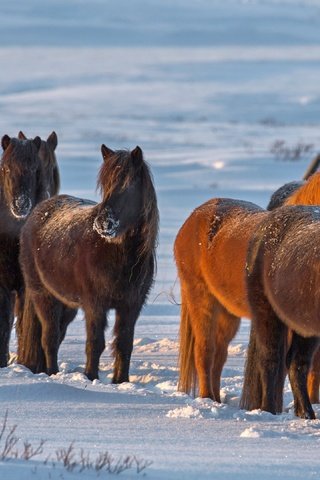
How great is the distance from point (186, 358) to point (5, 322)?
1.55 m

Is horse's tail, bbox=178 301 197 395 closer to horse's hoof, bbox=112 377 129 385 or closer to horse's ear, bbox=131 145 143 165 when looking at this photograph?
horse's hoof, bbox=112 377 129 385

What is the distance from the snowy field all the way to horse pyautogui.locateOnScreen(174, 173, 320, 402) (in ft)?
0.78

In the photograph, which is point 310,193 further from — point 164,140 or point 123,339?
point 164,140

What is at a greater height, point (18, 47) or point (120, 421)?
point (18, 47)

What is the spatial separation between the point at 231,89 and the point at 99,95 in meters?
6.51

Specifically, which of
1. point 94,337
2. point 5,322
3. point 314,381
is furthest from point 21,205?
point 314,381

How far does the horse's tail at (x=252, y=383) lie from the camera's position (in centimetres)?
695

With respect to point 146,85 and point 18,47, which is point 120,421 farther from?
point 18,47

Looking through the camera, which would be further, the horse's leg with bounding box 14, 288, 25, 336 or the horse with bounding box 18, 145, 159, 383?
the horse's leg with bounding box 14, 288, 25, 336

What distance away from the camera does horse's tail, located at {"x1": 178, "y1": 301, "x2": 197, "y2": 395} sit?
7.95m

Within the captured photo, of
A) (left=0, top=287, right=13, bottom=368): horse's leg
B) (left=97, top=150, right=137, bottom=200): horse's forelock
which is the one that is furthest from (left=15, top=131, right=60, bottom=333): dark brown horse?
(left=97, top=150, right=137, bottom=200): horse's forelock

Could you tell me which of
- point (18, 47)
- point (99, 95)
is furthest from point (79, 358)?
point (18, 47)

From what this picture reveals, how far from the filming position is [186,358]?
26.2 ft

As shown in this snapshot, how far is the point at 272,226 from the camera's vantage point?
6648 millimetres
